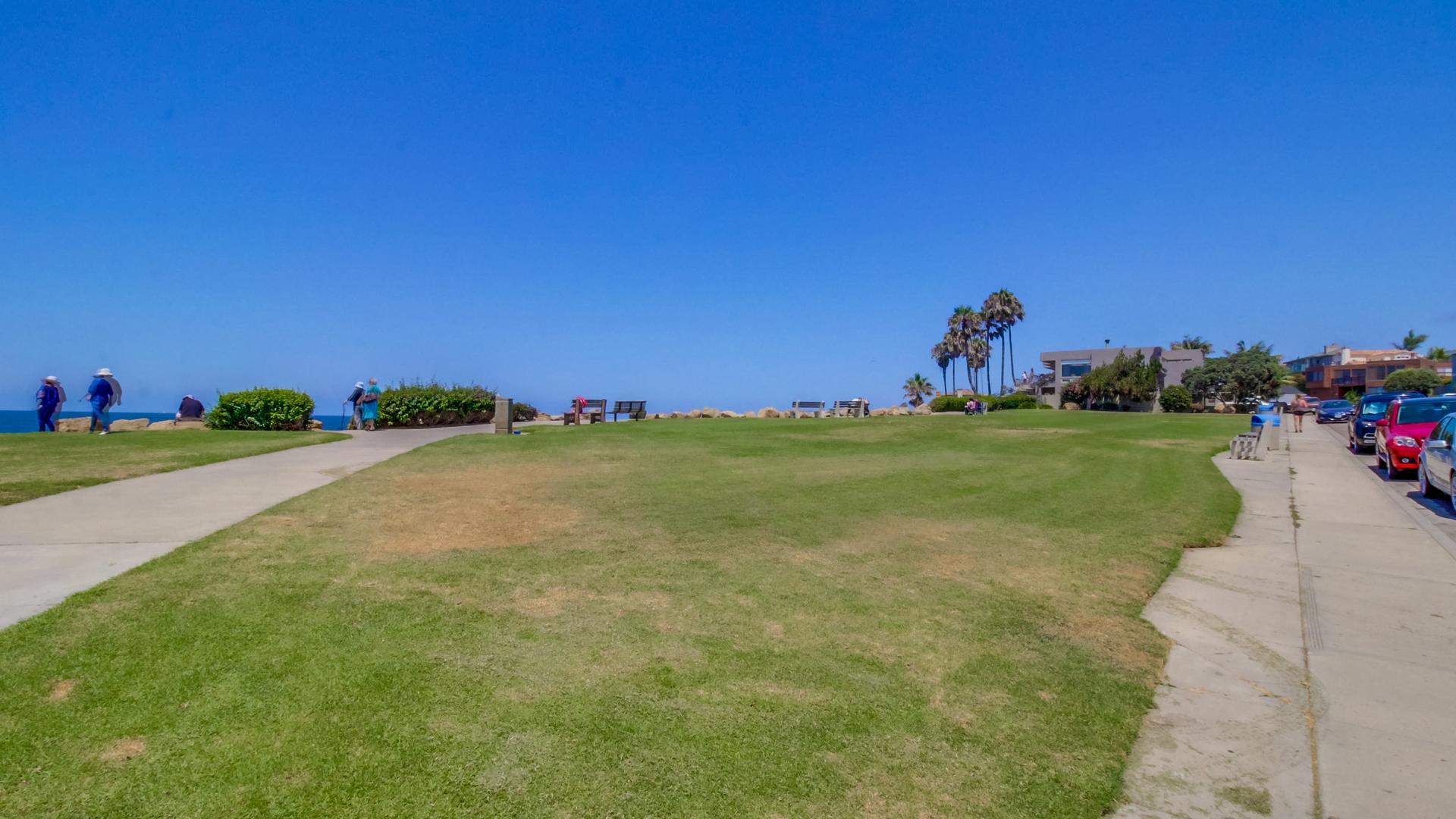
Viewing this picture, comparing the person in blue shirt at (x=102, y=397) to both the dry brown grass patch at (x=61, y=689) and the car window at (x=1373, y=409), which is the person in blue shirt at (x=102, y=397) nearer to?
the dry brown grass patch at (x=61, y=689)

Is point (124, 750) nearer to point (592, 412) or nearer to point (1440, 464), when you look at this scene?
point (1440, 464)

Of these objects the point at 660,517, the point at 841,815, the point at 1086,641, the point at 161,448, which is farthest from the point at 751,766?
the point at 161,448

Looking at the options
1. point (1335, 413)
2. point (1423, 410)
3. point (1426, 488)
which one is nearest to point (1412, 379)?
point (1335, 413)

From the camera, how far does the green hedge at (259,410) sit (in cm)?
2016

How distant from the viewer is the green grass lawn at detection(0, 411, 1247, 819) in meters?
3.15

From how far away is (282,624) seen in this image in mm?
4719

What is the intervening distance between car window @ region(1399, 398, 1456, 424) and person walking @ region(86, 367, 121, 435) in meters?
31.3

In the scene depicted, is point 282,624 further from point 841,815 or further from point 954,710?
point 954,710

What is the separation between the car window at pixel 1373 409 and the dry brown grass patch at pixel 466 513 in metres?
24.3

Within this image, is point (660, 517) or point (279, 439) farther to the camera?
point (279, 439)

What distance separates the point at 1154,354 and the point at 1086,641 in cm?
8724

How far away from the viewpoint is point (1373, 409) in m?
22.7

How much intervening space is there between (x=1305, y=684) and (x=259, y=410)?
75.4 feet

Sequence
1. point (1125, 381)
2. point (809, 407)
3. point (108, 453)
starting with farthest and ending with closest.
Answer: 1. point (1125, 381)
2. point (809, 407)
3. point (108, 453)
